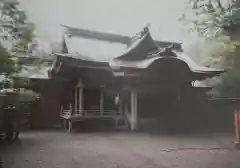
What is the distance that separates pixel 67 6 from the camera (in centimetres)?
141

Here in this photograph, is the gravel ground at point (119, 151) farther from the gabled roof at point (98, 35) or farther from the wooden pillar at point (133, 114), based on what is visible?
the gabled roof at point (98, 35)

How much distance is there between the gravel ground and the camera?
4.11 ft

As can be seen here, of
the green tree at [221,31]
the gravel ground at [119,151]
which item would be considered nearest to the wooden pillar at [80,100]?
the gravel ground at [119,151]

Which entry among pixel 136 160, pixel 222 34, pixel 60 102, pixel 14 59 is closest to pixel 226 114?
pixel 222 34

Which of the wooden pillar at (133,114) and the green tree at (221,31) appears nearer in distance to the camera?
the wooden pillar at (133,114)

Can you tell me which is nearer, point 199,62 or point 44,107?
point 44,107

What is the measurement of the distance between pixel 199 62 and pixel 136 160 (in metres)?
A: 0.63

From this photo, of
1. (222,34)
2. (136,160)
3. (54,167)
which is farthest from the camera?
(222,34)

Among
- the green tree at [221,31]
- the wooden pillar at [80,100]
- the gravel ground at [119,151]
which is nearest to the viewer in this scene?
the gravel ground at [119,151]

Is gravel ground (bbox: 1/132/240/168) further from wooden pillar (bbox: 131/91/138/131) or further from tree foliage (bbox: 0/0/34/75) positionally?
tree foliage (bbox: 0/0/34/75)

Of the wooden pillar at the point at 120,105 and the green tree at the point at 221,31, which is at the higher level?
the green tree at the point at 221,31

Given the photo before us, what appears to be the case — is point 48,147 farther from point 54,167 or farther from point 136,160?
point 136,160

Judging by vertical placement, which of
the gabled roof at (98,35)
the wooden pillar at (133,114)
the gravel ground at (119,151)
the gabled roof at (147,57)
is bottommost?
the gravel ground at (119,151)

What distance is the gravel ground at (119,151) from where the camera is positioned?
1.25 m
